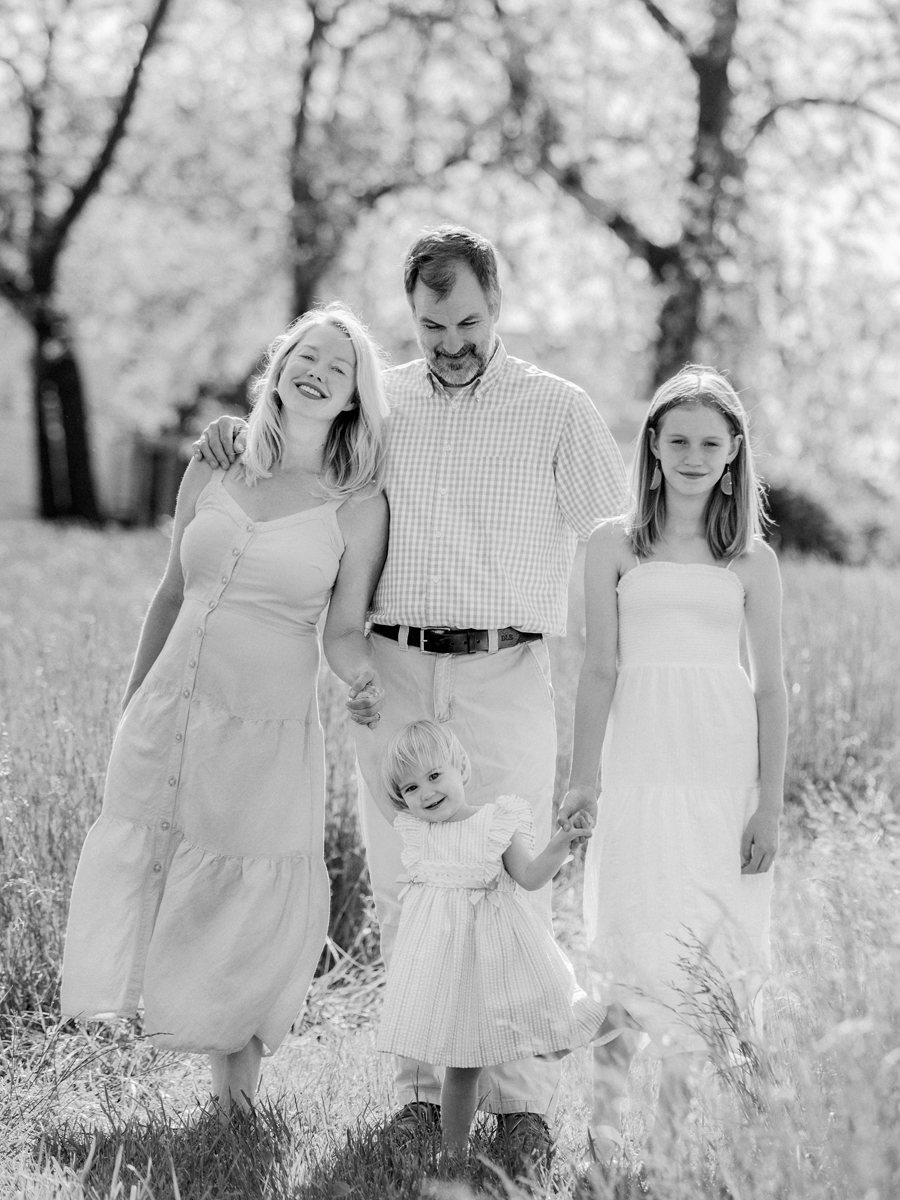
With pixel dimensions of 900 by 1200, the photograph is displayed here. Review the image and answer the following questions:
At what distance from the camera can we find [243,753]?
3.40m

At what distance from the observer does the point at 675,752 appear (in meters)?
3.35

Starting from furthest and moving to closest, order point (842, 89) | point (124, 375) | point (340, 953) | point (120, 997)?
1. point (124, 375)
2. point (842, 89)
3. point (340, 953)
4. point (120, 997)

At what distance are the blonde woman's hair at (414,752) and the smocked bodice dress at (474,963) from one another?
0.44 feet

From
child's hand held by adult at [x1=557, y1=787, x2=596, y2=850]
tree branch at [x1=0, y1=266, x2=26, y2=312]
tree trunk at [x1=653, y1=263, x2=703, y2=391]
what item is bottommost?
child's hand held by adult at [x1=557, y1=787, x2=596, y2=850]

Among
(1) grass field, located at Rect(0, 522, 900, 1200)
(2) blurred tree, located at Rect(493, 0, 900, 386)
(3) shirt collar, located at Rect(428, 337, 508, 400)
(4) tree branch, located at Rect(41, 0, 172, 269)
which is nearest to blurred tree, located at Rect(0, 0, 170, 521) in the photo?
(4) tree branch, located at Rect(41, 0, 172, 269)

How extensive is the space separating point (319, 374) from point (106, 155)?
19.3 metres

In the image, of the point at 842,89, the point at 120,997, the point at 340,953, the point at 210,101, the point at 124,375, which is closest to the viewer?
the point at 120,997

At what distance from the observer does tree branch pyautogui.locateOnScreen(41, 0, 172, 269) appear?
20.2m

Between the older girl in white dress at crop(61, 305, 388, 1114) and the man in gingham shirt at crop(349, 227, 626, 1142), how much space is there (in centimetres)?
16

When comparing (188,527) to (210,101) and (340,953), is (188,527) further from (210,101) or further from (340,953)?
(210,101)

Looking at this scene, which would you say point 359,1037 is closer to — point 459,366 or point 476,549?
point 476,549

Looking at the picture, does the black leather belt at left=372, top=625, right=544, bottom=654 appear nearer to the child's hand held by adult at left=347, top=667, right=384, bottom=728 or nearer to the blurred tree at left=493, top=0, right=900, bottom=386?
the child's hand held by adult at left=347, top=667, right=384, bottom=728

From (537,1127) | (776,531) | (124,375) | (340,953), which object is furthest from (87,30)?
(537,1127)

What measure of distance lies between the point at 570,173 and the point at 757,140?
2.46 meters
